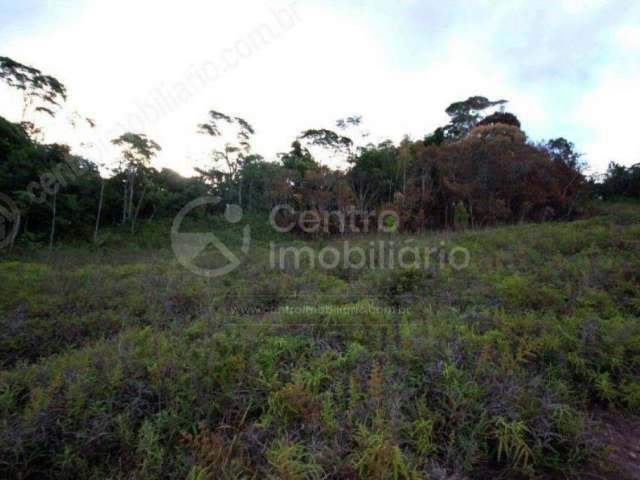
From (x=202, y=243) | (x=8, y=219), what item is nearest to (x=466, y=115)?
(x=202, y=243)

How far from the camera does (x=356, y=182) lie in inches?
746

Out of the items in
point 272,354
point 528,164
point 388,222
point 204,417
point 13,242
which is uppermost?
point 528,164

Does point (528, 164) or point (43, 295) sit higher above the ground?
point (528, 164)

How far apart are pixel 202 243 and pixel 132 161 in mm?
7357

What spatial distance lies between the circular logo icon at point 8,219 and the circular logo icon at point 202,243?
20.0 feet

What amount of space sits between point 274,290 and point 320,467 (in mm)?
3697

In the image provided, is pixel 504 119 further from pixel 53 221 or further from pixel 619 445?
pixel 53 221

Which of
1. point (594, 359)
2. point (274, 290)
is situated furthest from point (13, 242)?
point (594, 359)

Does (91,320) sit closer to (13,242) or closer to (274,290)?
(274,290)

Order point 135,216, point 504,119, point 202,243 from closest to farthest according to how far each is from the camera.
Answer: point 202,243, point 135,216, point 504,119

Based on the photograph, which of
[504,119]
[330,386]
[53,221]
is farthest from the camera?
[504,119]

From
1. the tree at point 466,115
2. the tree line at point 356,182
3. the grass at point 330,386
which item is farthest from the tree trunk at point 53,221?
the tree at point 466,115

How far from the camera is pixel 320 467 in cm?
157

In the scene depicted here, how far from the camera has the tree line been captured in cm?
1363
